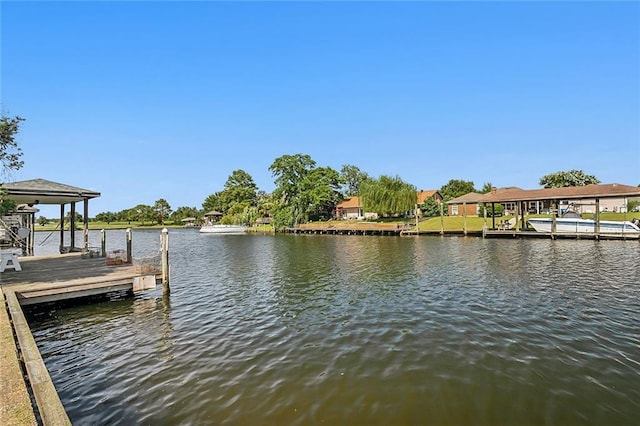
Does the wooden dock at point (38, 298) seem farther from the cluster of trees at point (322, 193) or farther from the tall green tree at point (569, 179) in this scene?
the tall green tree at point (569, 179)

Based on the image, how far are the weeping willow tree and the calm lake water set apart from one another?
38.4 m

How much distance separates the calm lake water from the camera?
5293 mm

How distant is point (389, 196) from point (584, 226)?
83.1ft

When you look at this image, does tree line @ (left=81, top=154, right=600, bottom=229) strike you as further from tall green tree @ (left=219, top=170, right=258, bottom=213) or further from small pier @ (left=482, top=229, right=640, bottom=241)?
small pier @ (left=482, top=229, right=640, bottom=241)

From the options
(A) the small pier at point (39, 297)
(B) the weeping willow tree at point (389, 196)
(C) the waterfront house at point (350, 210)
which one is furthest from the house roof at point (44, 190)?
(C) the waterfront house at point (350, 210)

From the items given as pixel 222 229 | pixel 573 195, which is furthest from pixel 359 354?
pixel 222 229

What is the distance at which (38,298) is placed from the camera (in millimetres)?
10156

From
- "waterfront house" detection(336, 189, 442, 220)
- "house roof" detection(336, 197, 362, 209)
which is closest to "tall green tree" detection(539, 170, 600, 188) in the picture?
"waterfront house" detection(336, 189, 442, 220)

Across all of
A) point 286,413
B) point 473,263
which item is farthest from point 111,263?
point 473,263

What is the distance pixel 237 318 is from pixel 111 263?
8552 mm

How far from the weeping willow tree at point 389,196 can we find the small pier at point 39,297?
41.3 m

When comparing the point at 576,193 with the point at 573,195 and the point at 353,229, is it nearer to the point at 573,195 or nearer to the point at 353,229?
the point at 573,195

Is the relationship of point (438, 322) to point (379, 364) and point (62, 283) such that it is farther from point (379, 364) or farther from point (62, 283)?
point (62, 283)

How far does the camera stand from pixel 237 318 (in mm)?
10219
